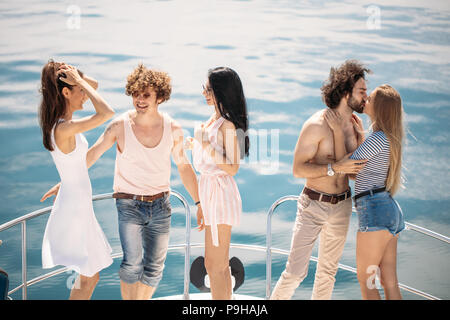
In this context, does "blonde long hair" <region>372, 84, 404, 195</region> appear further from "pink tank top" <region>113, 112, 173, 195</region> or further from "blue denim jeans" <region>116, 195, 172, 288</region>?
"blue denim jeans" <region>116, 195, 172, 288</region>

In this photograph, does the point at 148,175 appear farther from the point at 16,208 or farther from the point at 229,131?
the point at 16,208

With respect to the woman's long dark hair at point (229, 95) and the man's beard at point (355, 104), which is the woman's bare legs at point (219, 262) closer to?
the woman's long dark hair at point (229, 95)

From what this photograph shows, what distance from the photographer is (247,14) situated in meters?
18.6

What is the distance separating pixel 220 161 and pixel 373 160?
0.91 meters

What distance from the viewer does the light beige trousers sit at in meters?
3.05

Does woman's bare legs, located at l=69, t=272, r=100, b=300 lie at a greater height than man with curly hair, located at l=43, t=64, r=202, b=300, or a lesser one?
lesser

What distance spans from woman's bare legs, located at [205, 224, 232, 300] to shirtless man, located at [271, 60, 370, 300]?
1.08 feet

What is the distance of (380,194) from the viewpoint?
295 cm

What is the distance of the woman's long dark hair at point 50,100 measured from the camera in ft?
9.03

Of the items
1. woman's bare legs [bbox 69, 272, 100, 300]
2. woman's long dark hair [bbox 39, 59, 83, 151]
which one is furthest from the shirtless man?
woman's long dark hair [bbox 39, 59, 83, 151]

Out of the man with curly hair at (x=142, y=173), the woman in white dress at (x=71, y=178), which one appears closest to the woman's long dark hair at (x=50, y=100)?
the woman in white dress at (x=71, y=178)

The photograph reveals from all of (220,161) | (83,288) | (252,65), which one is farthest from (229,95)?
(252,65)

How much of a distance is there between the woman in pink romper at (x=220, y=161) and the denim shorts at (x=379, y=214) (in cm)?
74

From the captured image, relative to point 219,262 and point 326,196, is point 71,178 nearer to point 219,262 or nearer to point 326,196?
point 219,262
